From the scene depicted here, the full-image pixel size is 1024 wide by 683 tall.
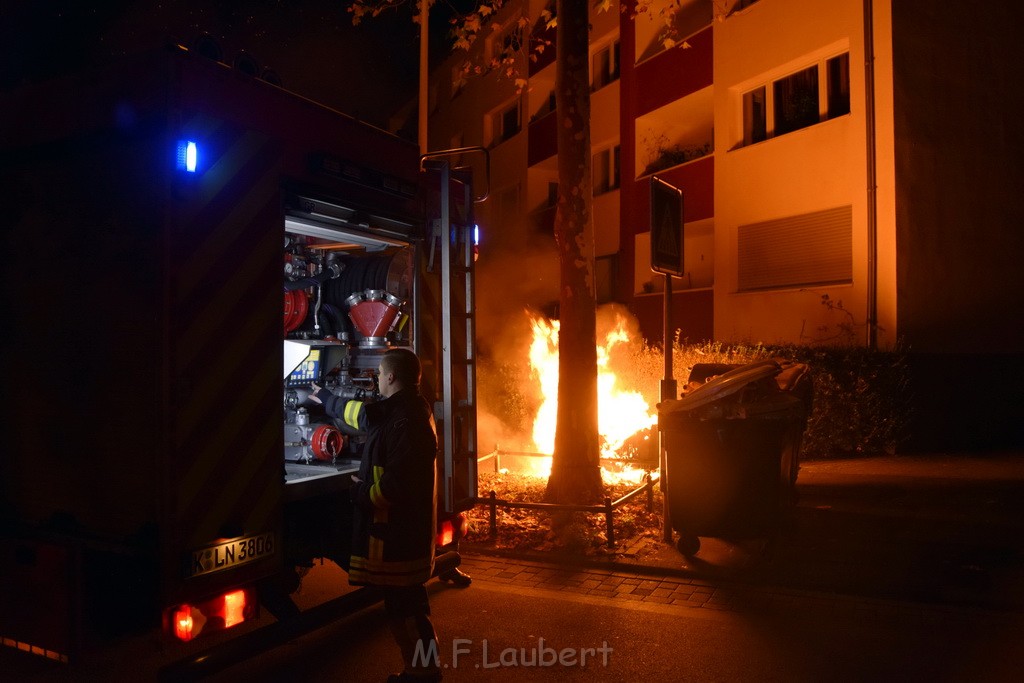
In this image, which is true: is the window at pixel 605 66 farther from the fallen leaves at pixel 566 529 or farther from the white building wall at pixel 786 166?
the fallen leaves at pixel 566 529

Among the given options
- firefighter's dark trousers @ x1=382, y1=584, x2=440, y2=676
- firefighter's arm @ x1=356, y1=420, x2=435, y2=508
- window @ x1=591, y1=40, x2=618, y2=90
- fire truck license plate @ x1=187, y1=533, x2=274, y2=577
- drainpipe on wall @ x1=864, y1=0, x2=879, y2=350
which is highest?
window @ x1=591, y1=40, x2=618, y2=90

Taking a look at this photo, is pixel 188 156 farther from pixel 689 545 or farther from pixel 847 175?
pixel 847 175

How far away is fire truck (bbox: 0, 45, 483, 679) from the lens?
315 cm

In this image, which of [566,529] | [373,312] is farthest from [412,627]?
[566,529]

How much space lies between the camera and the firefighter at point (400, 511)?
3566 millimetres

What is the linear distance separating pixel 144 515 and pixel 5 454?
1028 millimetres

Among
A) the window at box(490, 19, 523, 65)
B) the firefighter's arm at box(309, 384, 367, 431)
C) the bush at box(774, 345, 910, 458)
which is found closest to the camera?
the firefighter's arm at box(309, 384, 367, 431)

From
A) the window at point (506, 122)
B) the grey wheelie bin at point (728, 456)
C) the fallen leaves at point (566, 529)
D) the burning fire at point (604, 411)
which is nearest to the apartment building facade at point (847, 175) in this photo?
the burning fire at point (604, 411)

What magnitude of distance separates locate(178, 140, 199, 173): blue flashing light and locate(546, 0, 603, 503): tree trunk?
4.61m

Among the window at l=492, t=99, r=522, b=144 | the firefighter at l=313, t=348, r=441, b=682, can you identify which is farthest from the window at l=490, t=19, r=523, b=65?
the window at l=492, t=99, r=522, b=144

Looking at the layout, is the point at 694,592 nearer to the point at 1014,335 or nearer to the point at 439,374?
the point at 439,374

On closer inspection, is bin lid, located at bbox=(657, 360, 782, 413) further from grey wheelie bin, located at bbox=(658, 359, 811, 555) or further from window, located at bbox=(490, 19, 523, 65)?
window, located at bbox=(490, 19, 523, 65)

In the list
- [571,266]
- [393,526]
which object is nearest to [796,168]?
[571,266]

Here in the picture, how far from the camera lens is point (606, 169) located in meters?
19.8
